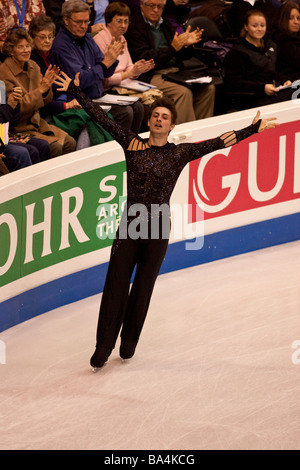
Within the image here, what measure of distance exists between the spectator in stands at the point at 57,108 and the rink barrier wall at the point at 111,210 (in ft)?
2.27

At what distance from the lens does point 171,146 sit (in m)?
5.76

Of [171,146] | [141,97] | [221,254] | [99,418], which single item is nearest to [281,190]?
[221,254]

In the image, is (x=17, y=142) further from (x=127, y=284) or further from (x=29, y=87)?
(x=127, y=284)

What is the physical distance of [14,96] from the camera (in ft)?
23.0

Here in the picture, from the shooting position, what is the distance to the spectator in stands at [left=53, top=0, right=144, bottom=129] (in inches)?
301

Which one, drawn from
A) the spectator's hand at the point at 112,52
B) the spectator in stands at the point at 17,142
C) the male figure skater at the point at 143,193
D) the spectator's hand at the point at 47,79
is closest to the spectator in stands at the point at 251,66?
the spectator's hand at the point at 112,52

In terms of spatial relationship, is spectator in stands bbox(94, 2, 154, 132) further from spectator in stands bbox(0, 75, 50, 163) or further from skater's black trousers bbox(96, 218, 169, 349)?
skater's black trousers bbox(96, 218, 169, 349)

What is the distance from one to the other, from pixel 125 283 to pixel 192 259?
212 centimetres

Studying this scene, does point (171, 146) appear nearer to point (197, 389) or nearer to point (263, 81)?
point (197, 389)

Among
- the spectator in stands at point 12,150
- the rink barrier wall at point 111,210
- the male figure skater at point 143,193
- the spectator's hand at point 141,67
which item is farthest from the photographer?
the spectator's hand at point 141,67

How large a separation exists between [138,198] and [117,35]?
2917 millimetres

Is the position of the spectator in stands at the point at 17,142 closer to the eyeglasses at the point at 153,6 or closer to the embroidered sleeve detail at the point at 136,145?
the embroidered sleeve detail at the point at 136,145

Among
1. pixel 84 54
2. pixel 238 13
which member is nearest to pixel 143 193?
pixel 84 54

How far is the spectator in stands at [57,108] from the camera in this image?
7.43 meters
